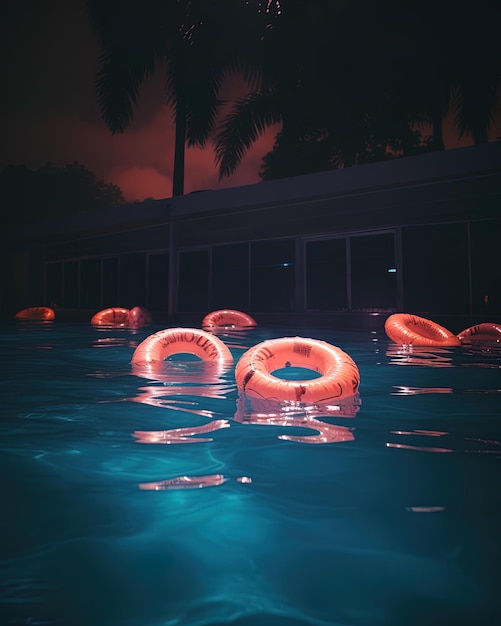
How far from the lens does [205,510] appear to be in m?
2.14

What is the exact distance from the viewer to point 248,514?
82.8 inches

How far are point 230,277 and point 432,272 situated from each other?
639 centimetres

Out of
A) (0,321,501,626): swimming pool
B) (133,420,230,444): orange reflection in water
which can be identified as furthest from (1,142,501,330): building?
(133,420,230,444): orange reflection in water

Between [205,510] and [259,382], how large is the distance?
6.78 ft

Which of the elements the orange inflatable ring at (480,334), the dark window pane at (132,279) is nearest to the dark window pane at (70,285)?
the dark window pane at (132,279)

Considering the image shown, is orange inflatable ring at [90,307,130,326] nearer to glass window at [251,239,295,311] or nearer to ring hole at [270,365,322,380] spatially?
glass window at [251,239,295,311]

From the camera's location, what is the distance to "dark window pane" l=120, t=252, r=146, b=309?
2000 centimetres

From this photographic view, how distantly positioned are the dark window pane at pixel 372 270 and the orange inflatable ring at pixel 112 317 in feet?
21.8

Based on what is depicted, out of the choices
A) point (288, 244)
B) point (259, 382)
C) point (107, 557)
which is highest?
point (288, 244)

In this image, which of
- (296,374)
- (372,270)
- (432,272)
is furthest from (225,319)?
A: (296,374)

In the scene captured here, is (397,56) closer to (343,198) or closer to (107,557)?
(343,198)

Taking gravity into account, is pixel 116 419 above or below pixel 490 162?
below

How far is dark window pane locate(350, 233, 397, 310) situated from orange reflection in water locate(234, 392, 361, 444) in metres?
10.1

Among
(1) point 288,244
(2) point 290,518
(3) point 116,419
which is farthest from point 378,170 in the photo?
(2) point 290,518
